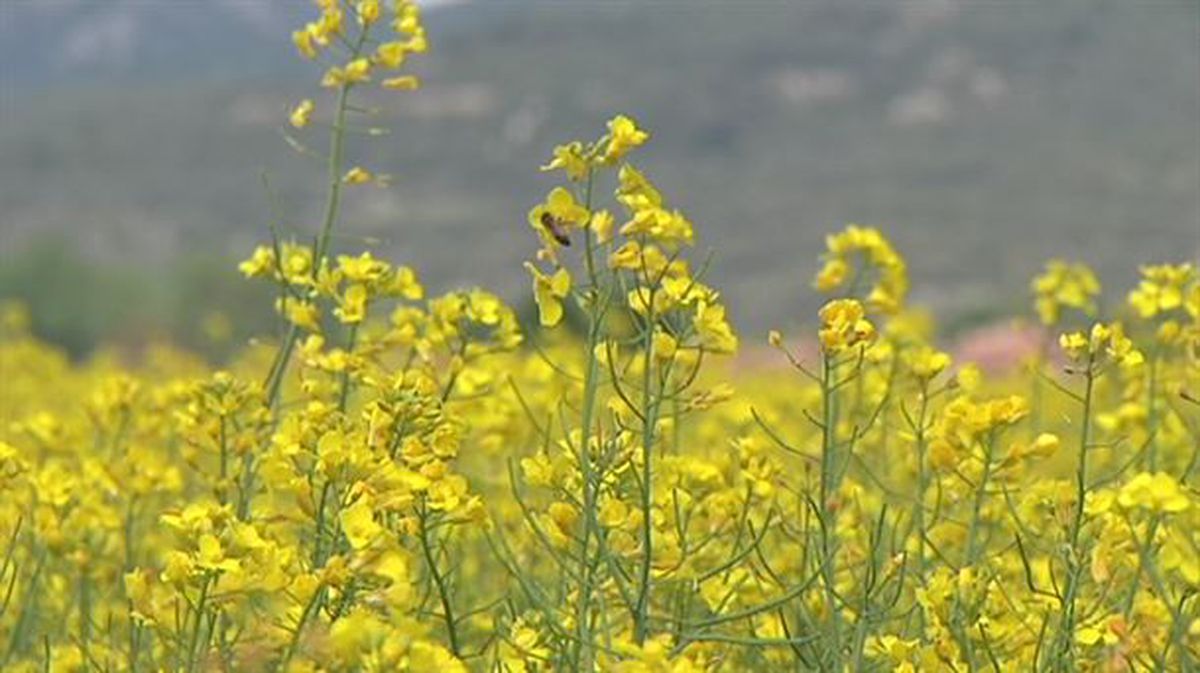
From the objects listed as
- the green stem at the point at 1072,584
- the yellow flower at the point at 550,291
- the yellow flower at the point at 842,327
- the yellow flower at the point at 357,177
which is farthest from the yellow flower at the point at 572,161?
the yellow flower at the point at 357,177

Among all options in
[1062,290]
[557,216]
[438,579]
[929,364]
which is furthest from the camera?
[1062,290]

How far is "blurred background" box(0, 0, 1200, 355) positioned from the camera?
56.5 m

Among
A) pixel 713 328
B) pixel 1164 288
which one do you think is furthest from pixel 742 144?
pixel 713 328

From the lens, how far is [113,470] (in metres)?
4.10

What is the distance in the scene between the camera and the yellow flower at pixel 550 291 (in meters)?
2.54

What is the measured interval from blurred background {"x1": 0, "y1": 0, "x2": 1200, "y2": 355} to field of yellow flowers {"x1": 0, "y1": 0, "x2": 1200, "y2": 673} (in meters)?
39.5

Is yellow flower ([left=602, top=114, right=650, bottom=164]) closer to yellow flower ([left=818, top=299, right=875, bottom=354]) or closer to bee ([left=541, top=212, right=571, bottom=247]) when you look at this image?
bee ([left=541, top=212, right=571, bottom=247])

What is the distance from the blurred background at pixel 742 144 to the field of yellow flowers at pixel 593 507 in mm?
39468

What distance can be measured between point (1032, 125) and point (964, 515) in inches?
2631

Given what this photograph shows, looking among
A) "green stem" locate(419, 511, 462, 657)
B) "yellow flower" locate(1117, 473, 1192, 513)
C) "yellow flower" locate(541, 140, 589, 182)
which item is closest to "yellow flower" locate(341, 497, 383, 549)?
"green stem" locate(419, 511, 462, 657)

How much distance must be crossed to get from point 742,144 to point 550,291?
2915 inches

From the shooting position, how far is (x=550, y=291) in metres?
2.56

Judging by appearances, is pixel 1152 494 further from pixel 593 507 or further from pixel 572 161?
pixel 572 161

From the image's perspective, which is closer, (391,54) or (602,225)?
(602,225)
